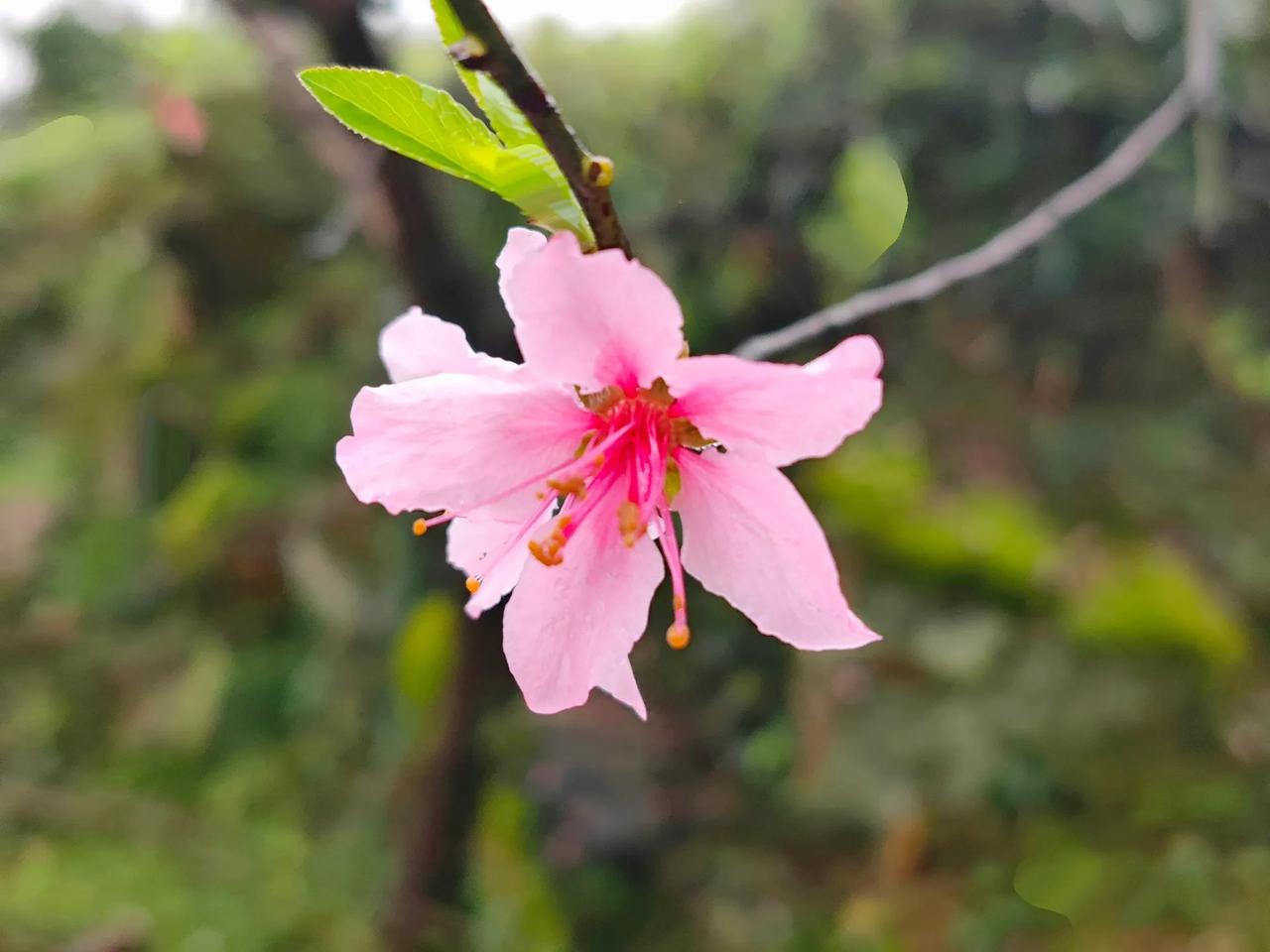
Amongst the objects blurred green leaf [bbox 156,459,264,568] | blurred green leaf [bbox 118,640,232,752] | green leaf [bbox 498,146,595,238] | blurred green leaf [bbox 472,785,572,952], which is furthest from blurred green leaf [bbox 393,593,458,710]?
green leaf [bbox 498,146,595,238]

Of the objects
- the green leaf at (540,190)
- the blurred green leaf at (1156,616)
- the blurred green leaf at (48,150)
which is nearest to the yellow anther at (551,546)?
the green leaf at (540,190)

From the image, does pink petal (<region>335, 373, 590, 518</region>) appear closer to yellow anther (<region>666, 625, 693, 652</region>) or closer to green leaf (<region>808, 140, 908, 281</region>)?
yellow anther (<region>666, 625, 693, 652</region>)

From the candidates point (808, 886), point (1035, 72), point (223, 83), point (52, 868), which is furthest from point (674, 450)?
point (223, 83)

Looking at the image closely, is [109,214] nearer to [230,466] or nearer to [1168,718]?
Result: [230,466]

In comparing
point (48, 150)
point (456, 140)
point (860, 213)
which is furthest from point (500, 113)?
point (48, 150)

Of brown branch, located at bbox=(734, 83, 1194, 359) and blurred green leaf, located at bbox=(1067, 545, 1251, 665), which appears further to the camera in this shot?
blurred green leaf, located at bbox=(1067, 545, 1251, 665)
